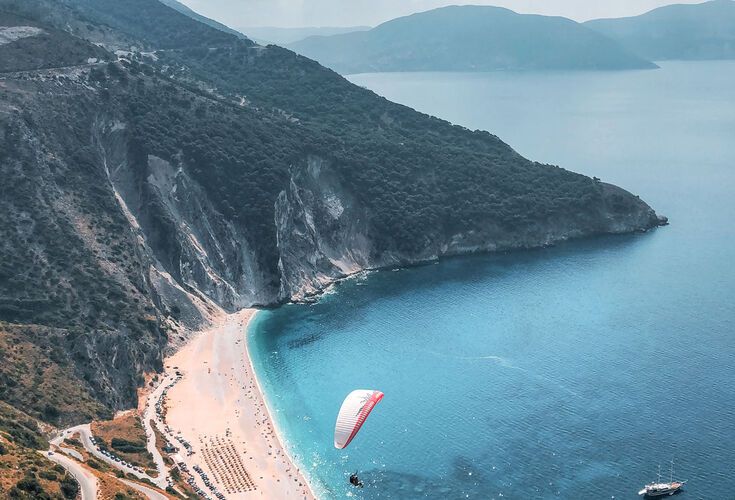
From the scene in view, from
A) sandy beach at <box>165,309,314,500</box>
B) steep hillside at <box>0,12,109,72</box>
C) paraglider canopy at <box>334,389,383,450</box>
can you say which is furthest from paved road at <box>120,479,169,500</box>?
steep hillside at <box>0,12,109,72</box>

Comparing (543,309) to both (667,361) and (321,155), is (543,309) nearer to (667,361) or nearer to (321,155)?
(667,361)

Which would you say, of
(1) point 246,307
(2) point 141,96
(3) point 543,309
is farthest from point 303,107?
(3) point 543,309

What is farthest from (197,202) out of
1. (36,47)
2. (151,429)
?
(151,429)

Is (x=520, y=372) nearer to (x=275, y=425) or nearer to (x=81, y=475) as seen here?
(x=275, y=425)

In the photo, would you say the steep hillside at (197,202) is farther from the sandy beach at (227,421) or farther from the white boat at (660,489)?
the white boat at (660,489)

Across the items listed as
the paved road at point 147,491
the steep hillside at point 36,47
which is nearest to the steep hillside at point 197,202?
the steep hillside at point 36,47

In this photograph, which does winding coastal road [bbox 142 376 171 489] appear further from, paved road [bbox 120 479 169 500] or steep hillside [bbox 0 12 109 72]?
steep hillside [bbox 0 12 109 72]
